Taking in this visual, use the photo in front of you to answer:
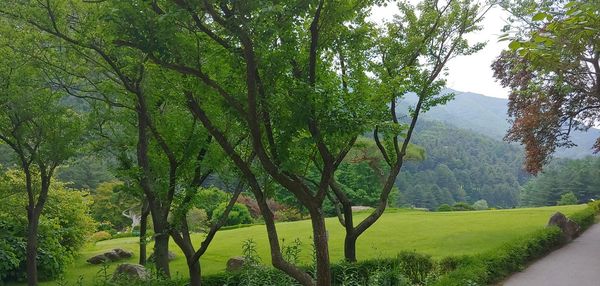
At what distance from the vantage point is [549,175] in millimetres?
47438

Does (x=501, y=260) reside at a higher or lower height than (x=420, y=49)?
lower

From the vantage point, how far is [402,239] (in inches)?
484

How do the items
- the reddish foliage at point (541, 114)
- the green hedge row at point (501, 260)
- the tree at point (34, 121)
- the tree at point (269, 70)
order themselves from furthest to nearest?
the reddish foliage at point (541, 114) < the tree at point (34, 121) < the green hedge row at point (501, 260) < the tree at point (269, 70)

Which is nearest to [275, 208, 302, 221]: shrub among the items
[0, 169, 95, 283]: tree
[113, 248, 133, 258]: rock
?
[113, 248, 133, 258]: rock

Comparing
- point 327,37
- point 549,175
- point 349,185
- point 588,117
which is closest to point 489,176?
point 549,175

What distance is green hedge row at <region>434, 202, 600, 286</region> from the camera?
21.7 ft

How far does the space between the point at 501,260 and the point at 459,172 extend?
61.7 metres

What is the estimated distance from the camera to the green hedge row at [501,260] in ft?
21.7

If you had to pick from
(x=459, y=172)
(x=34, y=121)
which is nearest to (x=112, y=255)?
(x=34, y=121)

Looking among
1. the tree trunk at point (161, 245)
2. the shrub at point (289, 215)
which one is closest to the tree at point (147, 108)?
the tree trunk at point (161, 245)

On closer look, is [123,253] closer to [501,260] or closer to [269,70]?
[501,260]

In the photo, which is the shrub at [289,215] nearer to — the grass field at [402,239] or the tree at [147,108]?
the grass field at [402,239]

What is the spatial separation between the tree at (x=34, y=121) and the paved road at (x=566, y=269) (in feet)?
27.7

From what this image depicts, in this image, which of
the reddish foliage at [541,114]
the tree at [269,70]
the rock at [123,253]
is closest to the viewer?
the tree at [269,70]
